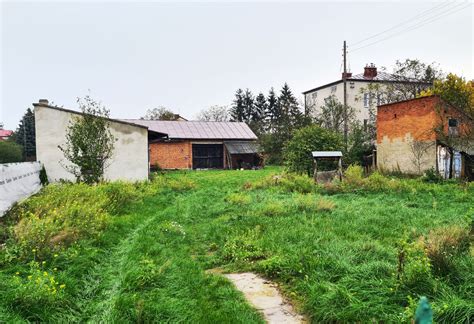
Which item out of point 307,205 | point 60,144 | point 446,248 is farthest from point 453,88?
point 446,248

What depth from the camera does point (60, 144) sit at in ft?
63.6

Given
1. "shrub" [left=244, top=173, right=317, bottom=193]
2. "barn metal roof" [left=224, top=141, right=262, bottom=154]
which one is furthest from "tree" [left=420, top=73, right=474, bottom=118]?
"shrub" [left=244, top=173, right=317, bottom=193]

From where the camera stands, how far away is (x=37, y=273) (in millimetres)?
4555

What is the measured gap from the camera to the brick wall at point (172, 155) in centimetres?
3403

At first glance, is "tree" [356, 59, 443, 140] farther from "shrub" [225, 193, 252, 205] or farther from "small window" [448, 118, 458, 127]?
"shrub" [225, 193, 252, 205]

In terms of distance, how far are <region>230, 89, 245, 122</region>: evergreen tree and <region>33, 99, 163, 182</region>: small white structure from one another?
50.7 meters

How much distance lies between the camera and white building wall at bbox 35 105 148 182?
19.3 meters

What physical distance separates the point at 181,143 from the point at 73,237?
2857 centimetres

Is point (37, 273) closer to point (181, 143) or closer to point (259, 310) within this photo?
point (259, 310)

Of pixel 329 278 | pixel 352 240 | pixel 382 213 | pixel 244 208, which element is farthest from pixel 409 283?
pixel 244 208

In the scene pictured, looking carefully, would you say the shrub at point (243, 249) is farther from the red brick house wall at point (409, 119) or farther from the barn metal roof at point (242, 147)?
the barn metal roof at point (242, 147)

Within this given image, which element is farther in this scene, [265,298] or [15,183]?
[15,183]

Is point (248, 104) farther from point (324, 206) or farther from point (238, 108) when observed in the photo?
point (324, 206)

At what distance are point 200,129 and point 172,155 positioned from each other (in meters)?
4.70
